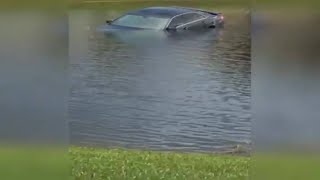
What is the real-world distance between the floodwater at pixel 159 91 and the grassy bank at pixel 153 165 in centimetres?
10

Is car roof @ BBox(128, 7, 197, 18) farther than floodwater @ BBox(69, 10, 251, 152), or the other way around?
floodwater @ BBox(69, 10, 251, 152)

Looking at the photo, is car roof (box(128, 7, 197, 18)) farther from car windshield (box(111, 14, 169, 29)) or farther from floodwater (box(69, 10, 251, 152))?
floodwater (box(69, 10, 251, 152))

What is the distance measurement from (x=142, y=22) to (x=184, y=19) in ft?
0.68

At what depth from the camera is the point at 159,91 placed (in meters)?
3.21

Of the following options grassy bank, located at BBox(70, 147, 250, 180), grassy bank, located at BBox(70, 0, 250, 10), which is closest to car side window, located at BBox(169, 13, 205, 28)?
grassy bank, located at BBox(70, 0, 250, 10)

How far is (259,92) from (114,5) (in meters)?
0.75

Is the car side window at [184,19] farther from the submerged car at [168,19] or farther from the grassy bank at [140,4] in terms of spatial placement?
the grassy bank at [140,4]

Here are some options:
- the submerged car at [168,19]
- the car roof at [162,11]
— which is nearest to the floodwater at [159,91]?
the submerged car at [168,19]

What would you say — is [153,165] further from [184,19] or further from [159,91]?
[184,19]

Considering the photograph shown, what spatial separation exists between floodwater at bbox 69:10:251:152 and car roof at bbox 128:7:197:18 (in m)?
0.28

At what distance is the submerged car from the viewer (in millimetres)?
2311

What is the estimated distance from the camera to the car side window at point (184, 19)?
2384 millimetres

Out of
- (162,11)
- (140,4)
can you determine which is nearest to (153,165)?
(162,11)

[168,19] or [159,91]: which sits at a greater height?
[168,19]
